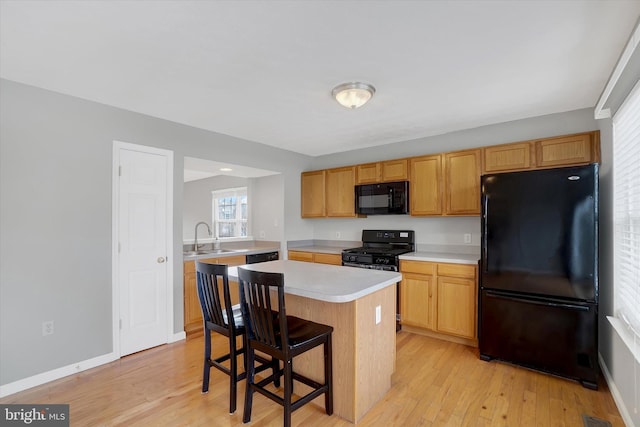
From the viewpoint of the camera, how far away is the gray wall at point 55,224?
2.36 meters

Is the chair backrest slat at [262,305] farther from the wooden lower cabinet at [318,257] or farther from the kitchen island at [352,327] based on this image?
the wooden lower cabinet at [318,257]

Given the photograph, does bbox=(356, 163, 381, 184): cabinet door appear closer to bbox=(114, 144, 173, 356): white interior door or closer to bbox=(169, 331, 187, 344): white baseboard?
bbox=(114, 144, 173, 356): white interior door

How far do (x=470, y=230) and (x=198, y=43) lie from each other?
3.43 m

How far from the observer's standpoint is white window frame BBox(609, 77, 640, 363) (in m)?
1.85

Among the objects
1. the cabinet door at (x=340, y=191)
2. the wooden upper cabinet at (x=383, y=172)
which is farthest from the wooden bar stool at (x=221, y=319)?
the wooden upper cabinet at (x=383, y=172)

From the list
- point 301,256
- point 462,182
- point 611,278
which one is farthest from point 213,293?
point 611,278

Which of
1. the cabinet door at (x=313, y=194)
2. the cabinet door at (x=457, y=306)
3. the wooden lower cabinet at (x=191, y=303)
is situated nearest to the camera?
the cabinet door at (x=457, y=306)

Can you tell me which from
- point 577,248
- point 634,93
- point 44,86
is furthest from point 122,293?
point 634,93

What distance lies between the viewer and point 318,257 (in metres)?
4.44

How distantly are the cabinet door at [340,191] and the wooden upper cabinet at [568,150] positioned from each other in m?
2.27

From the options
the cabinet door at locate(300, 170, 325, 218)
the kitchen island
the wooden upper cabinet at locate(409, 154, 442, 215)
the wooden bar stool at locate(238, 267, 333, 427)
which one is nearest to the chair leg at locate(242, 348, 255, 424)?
the wooden bar stool at locate(238, 267, 333, 427)

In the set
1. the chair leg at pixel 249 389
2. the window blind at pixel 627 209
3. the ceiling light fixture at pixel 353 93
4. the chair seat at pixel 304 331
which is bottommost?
the chair leg at pixel 249 389

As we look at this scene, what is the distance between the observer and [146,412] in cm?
211

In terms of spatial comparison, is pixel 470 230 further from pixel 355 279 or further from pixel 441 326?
pixel 355 279
